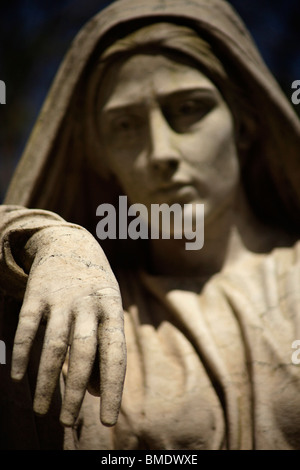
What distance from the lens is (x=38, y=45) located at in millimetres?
5367

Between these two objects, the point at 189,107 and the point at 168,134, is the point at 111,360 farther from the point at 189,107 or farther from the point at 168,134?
the point at 189,107

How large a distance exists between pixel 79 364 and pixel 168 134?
42.5 inches

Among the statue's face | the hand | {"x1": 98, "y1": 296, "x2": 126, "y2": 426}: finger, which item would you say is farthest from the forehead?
{"x1": 98, "y1": 296, "x2": 126, "y2": 426}: finger

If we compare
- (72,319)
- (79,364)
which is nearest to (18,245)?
(72,319)

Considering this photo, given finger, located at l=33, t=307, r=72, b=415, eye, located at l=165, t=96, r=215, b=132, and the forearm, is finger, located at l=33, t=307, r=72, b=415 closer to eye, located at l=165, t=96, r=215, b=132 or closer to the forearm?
the forearm

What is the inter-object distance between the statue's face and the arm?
0.59m

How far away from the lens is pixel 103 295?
2131 mm

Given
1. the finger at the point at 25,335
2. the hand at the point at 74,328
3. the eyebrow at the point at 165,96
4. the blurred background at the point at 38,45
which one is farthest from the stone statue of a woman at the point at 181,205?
the blurred background at the point at 38,45

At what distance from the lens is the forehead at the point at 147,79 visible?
2.94 metres

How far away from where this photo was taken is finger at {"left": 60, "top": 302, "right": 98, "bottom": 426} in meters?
1.98

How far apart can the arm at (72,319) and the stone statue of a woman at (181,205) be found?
0.05 metres

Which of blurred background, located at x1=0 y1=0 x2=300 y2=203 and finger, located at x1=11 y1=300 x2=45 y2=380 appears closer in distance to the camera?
finger, located at x1=11 y1=300 x2=45 y2=380

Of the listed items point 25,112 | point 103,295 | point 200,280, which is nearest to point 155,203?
point 200,280
